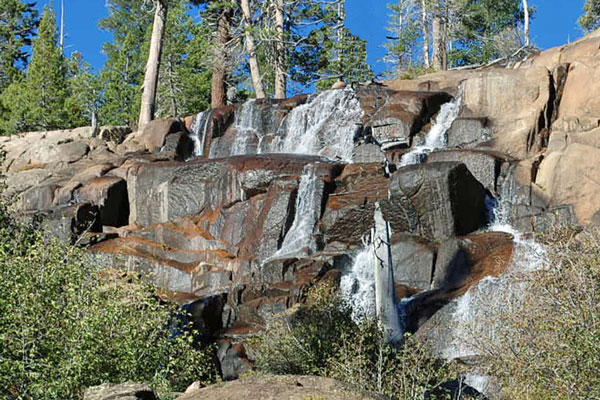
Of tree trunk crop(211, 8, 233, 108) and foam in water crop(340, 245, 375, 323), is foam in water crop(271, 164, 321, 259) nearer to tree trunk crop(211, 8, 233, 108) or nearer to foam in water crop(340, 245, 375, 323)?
foam in water crop(340, 245, 375, 323)

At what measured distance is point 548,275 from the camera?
12.3m

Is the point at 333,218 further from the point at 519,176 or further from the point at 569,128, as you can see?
the point at 569,128

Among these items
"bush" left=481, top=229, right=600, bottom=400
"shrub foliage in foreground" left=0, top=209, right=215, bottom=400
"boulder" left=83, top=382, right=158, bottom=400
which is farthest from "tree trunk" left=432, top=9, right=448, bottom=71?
"boulder" left=83, top=382, right=158, bottom=400

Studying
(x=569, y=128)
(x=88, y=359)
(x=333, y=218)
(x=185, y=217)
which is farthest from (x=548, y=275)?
(x=185, y=217)

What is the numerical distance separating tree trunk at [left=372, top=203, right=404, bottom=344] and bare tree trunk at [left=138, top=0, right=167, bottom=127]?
2479 cm

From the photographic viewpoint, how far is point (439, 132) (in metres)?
32.2

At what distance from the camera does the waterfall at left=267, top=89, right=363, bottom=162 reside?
3369 cm

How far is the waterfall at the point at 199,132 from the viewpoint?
3703 centimetres

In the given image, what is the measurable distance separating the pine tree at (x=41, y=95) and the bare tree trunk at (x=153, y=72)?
10149 millimetres

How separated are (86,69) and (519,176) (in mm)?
33967

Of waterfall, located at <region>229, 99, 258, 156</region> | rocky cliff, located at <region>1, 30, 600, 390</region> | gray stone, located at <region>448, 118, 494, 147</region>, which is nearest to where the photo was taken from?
rocky cliff, located at <region>1, 30, 600, 390</region>

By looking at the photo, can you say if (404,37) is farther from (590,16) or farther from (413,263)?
(413,263)

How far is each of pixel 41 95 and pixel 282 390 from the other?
4677cm

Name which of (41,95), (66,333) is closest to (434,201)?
(66,333)
